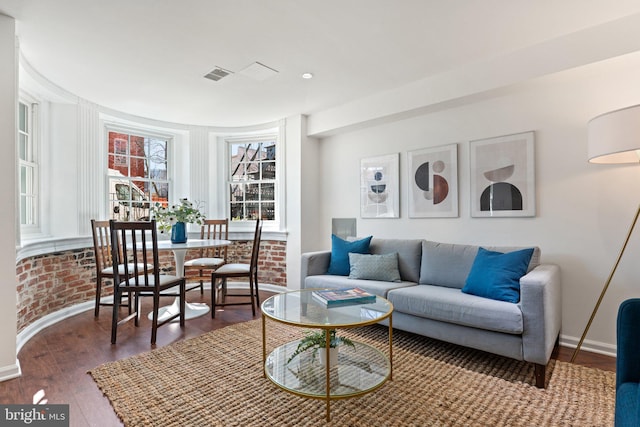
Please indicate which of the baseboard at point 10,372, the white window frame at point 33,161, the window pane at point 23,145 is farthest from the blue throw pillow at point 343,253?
the window pane at point 23,145

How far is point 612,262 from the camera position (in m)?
2.58

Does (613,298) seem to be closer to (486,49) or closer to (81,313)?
(486,49)

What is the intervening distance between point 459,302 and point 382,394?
2.89 ft

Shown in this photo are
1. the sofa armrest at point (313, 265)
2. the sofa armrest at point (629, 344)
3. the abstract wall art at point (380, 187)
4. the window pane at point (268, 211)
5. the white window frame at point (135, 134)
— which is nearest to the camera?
the sofa armrest at point (629, 344)

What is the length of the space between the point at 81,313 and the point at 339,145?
366 centimetres

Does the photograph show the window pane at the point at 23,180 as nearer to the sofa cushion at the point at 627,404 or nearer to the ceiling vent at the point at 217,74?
the ceiling vent at the point at 217,74

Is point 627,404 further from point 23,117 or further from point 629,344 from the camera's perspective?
point 23,117

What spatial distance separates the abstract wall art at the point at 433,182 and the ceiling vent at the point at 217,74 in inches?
83.3

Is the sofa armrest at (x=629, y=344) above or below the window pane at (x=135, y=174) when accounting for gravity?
below

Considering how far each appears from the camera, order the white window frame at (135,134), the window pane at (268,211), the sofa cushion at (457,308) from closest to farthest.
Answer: the sofa cushion at (457,308)
the white window frame at (135,134)
the window pane at (268,211)

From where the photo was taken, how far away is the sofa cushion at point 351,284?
2.93m

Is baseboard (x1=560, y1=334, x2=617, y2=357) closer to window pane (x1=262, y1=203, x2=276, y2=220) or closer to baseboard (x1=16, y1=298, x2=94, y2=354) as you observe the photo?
window pane (x1=262, y1=203, x2=276, y2=220)

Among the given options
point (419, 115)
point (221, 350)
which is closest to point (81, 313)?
point (221, 350)

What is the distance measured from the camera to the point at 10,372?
7.37 feet
